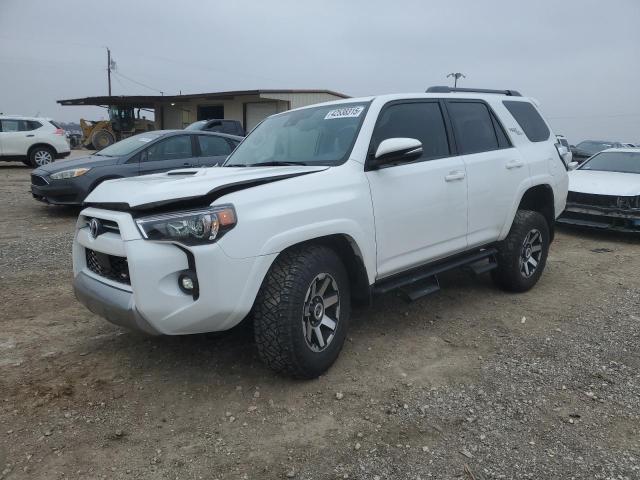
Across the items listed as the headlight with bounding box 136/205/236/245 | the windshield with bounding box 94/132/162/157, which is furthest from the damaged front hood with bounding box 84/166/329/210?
the windshield with bounding box 94/132/162/157

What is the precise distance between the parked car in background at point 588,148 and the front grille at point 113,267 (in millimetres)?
20977

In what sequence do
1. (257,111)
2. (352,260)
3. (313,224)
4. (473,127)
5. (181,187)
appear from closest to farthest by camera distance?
(181,187) < (313,224) < (352,260) < (473,127) < (257,111)

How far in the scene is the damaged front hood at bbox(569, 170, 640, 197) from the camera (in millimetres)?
7617

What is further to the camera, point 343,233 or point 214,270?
point 343,233

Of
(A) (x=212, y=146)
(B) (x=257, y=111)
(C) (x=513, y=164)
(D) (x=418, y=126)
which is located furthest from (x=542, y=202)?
(B) (x=257, y=111)

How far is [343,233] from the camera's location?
3.12 metres

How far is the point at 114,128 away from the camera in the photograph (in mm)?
29609

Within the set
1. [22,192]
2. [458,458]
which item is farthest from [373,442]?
[22,192]

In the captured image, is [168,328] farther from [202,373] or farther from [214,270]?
[202,373]

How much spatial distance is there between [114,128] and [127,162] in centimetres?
2392

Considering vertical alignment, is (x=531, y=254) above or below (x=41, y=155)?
below

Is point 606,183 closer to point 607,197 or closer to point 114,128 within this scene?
point 607,197

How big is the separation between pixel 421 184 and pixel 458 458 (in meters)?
1.94

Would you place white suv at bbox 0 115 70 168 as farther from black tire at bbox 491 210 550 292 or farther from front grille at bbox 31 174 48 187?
black tire at bbox 491 210 550 292
